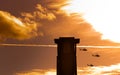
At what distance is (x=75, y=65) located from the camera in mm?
144875

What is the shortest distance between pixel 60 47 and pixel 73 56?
2353 mm

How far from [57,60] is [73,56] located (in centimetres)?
248

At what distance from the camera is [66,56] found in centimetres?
14475

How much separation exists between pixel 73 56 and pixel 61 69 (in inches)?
104

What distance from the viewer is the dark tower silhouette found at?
145m

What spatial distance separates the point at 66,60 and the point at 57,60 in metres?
1.35

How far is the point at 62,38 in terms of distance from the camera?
145m

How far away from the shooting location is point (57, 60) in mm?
145250

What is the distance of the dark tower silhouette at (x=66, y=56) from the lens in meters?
145

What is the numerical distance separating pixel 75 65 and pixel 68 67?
115cm

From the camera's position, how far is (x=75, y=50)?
145 meters

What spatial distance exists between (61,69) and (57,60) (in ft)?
4.86

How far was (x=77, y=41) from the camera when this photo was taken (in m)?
145
